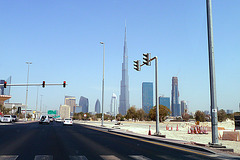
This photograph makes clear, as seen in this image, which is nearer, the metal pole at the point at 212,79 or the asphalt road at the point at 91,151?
the asphalt road at the point at 91,151

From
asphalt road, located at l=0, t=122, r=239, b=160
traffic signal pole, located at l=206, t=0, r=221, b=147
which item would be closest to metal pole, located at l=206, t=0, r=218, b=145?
traffic signal pole, located at l=206, t=0, r=221, b=147

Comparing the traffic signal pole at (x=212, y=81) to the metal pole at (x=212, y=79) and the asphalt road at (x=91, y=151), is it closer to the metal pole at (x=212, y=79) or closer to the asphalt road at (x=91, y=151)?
the metal pole at (x=212, y=79)

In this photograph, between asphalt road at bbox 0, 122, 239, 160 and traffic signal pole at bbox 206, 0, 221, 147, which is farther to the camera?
traffic signal pole at bbox 206, 0, 221, 147

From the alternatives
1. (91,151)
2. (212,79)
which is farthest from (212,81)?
(91,151)

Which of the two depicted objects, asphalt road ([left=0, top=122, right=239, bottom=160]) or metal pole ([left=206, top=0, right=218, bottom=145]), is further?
metal pole ([left=206, top=0, right=218, bottom=145])

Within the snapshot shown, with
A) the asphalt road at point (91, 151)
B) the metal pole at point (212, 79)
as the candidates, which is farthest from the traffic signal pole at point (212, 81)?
the asphalt road at point (91, 151)

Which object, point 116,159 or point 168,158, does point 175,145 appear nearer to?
point 168,158

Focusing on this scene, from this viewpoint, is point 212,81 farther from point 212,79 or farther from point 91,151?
point 91,151

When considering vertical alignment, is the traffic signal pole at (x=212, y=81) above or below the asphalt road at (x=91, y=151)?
above

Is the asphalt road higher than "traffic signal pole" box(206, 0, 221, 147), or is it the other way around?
"traffic signal pole" box(206, 0, 221, 147)

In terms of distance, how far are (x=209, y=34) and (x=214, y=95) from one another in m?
3.70

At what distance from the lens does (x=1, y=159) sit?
9.16 meters

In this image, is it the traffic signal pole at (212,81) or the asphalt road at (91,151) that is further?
the traffic signal pole at (212,81)

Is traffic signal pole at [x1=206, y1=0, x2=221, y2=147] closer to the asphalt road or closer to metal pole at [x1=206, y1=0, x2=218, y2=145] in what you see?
metal pole at [x1=206, y1=0, x2=218, y2=145]
